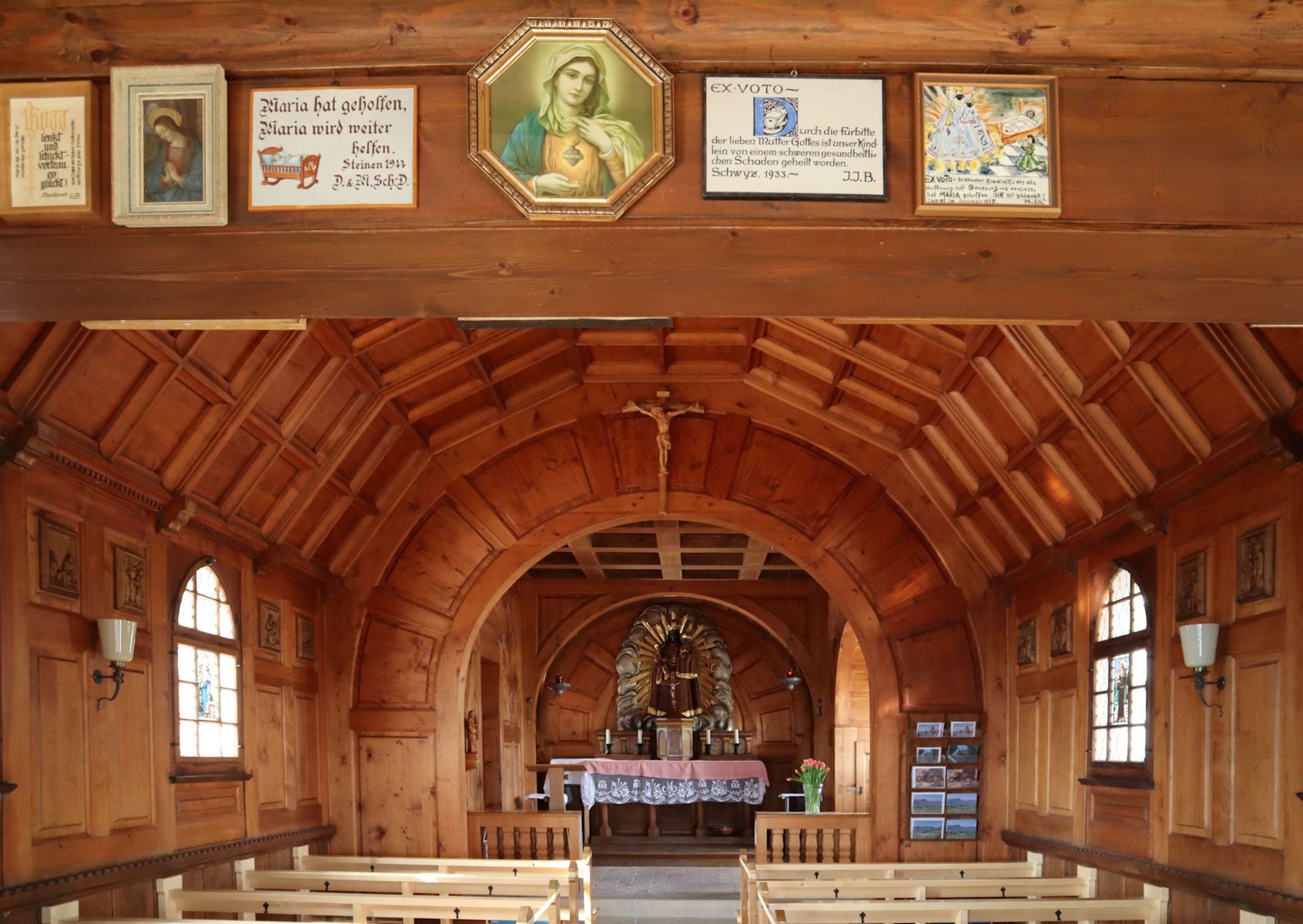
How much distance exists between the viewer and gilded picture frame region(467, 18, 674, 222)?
13.0ft

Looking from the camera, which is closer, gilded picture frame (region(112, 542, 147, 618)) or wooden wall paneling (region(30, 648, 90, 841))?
wooden wall paneling (region(30, 648, 90, 841))

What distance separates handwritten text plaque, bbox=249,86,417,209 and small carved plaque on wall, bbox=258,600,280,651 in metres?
5.65

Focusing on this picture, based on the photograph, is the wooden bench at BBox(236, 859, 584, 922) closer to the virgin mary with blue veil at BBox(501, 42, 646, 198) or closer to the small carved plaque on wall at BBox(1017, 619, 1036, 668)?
the small carved plaque on wall at BBox(1017, 619, 1036, 668)

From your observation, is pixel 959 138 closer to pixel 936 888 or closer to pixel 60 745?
pixel 60 745

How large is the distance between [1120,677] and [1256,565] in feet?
5.92

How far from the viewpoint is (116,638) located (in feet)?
21.6

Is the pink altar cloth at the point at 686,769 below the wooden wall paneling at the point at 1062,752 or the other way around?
below

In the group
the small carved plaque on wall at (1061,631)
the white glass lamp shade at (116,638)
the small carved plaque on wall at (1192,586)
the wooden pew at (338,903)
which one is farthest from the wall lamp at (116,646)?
the small carved plaque on wall at (1061,631)

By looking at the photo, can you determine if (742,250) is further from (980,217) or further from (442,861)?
(442,861)

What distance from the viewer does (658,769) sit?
652 inches

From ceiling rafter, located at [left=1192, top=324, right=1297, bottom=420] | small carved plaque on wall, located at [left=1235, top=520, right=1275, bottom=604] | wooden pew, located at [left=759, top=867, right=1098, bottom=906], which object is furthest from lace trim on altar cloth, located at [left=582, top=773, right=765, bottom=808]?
ceiling rafter, located at [left=1192, top=324, right=1297, bottom=420]

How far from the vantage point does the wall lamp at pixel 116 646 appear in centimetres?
657

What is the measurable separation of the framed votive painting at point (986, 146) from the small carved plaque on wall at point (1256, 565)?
2.56 meters

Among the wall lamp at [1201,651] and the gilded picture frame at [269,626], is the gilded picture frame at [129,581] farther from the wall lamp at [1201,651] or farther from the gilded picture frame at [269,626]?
the wall lamp at [1201,651]
